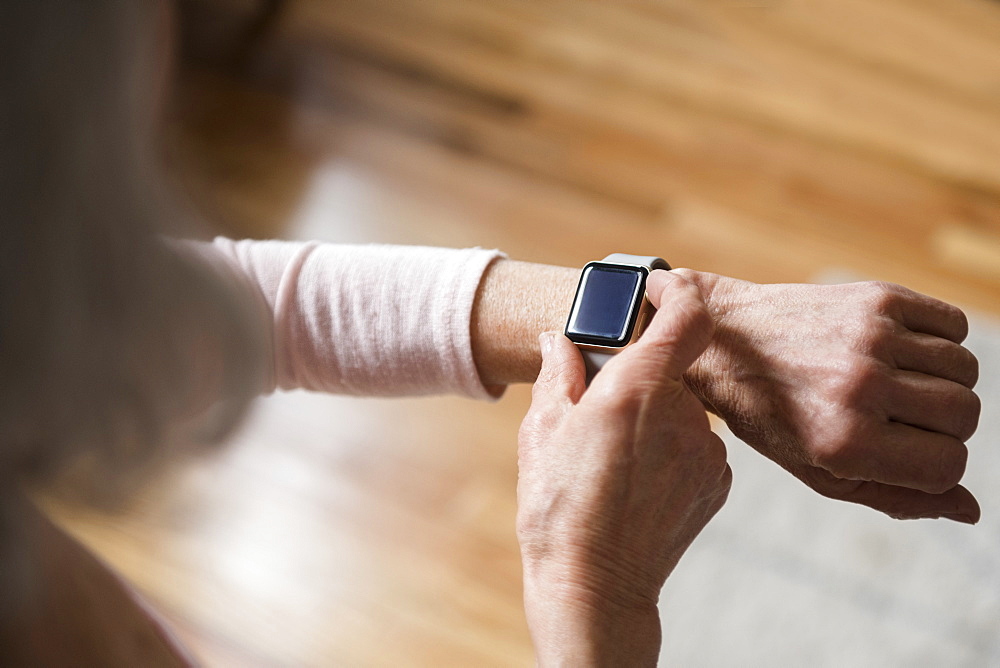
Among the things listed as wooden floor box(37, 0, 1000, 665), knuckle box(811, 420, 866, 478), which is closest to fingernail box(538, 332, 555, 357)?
knuckle box(811, 420, 866, 478)

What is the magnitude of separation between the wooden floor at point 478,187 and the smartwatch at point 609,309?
0.77 m

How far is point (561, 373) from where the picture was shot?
716mm

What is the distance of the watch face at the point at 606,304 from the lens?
0.76 meters

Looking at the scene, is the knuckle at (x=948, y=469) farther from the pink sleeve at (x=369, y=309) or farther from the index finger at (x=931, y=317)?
the pink sleeve at (x=369, y=309)

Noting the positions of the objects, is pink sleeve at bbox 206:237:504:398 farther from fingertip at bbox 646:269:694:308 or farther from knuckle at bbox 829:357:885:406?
knuckle at bbox 829:357:885:406

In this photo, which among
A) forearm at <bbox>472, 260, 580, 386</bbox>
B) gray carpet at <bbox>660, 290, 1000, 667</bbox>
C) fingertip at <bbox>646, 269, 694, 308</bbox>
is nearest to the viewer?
fingertip at <bbox>646, 269, 694, 308</bbox>

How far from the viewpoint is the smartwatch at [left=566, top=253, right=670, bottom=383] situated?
0.75 m

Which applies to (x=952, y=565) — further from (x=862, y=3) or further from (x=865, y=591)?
(x=862, y=3)

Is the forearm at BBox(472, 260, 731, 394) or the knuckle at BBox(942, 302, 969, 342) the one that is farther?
the forearm at BBox(472, 260, 731, 394)

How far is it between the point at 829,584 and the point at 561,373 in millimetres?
927

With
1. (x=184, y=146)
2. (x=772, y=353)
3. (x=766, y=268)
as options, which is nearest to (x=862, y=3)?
(x=766, y=268)

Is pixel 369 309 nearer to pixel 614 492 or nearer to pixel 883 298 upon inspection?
pixel 614 492

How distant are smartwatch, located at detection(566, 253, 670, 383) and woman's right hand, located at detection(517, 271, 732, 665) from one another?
0.22ft

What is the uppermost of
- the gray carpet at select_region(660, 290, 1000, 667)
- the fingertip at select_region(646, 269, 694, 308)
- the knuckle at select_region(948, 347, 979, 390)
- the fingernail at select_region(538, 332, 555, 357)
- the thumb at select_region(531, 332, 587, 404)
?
the fingertip at select_region(646, 269, 694, 308)
